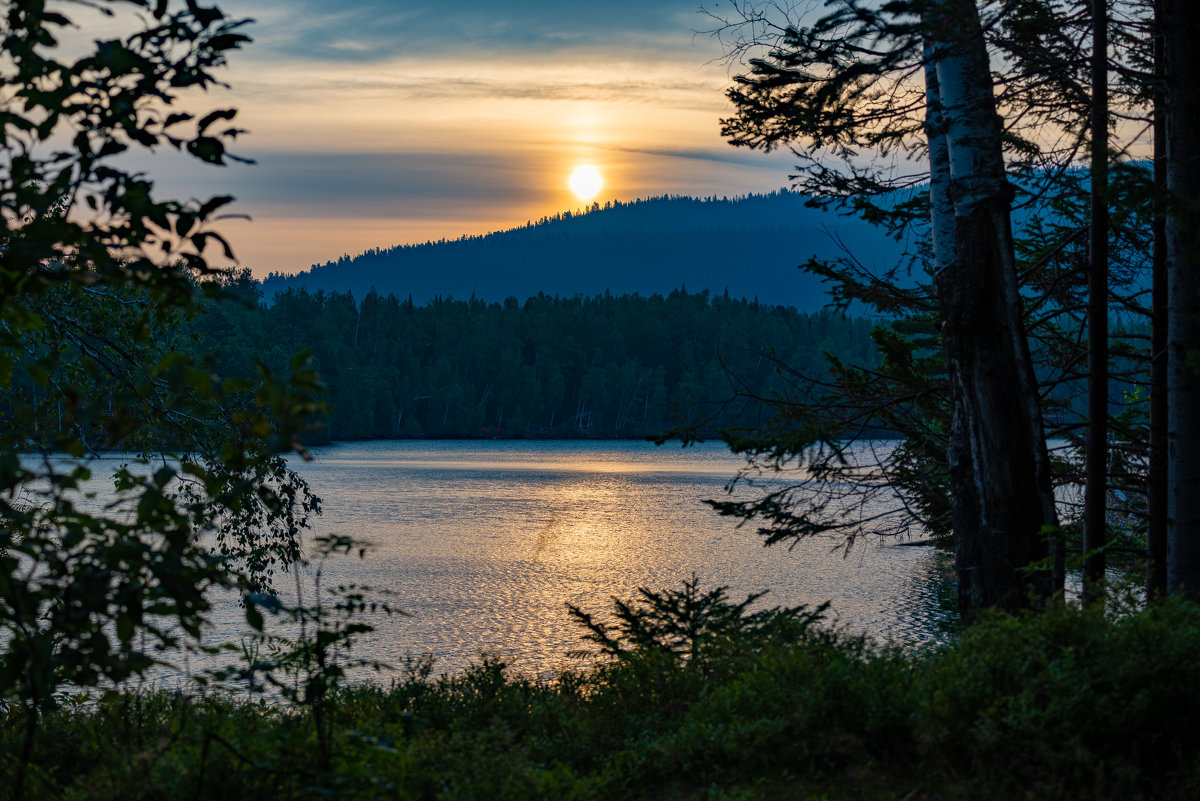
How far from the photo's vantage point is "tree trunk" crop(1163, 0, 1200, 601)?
22.5 ft

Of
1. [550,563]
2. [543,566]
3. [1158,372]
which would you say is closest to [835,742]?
[1158,372]

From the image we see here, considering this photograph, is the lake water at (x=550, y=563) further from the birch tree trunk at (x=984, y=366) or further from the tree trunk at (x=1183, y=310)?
the tree trunk at (x=1183, y=310)

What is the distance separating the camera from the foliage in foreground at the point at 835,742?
156 inches

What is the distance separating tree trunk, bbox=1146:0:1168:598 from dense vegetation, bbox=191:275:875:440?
107 meters

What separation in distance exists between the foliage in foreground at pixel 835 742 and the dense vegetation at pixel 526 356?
10786 cm

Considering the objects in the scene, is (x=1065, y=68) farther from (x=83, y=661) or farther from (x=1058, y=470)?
(x=83, y=661)

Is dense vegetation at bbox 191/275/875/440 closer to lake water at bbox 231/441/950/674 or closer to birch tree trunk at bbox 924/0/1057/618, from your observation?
lake water at bbox 231/441/950/674

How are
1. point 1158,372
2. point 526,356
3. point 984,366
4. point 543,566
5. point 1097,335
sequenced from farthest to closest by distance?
point 526,356 → point 543,566 → point 1158,372 → point 1097,335 → point 984,366

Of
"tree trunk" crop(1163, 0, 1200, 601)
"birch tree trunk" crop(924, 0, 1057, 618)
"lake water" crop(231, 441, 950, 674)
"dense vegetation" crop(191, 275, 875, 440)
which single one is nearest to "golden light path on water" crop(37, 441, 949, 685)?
"lake water" crop(231, 441, 950, 674)

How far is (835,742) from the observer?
4.94 metres

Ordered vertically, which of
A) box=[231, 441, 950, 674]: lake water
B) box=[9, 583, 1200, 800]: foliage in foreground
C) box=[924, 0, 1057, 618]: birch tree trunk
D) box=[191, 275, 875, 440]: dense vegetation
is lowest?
box=[231, 441, 950, 674]: lake water

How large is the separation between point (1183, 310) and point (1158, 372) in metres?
1.30

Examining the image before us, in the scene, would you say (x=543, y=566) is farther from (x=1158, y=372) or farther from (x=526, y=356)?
(x=526, y=356)

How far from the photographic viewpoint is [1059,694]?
4.50 m
